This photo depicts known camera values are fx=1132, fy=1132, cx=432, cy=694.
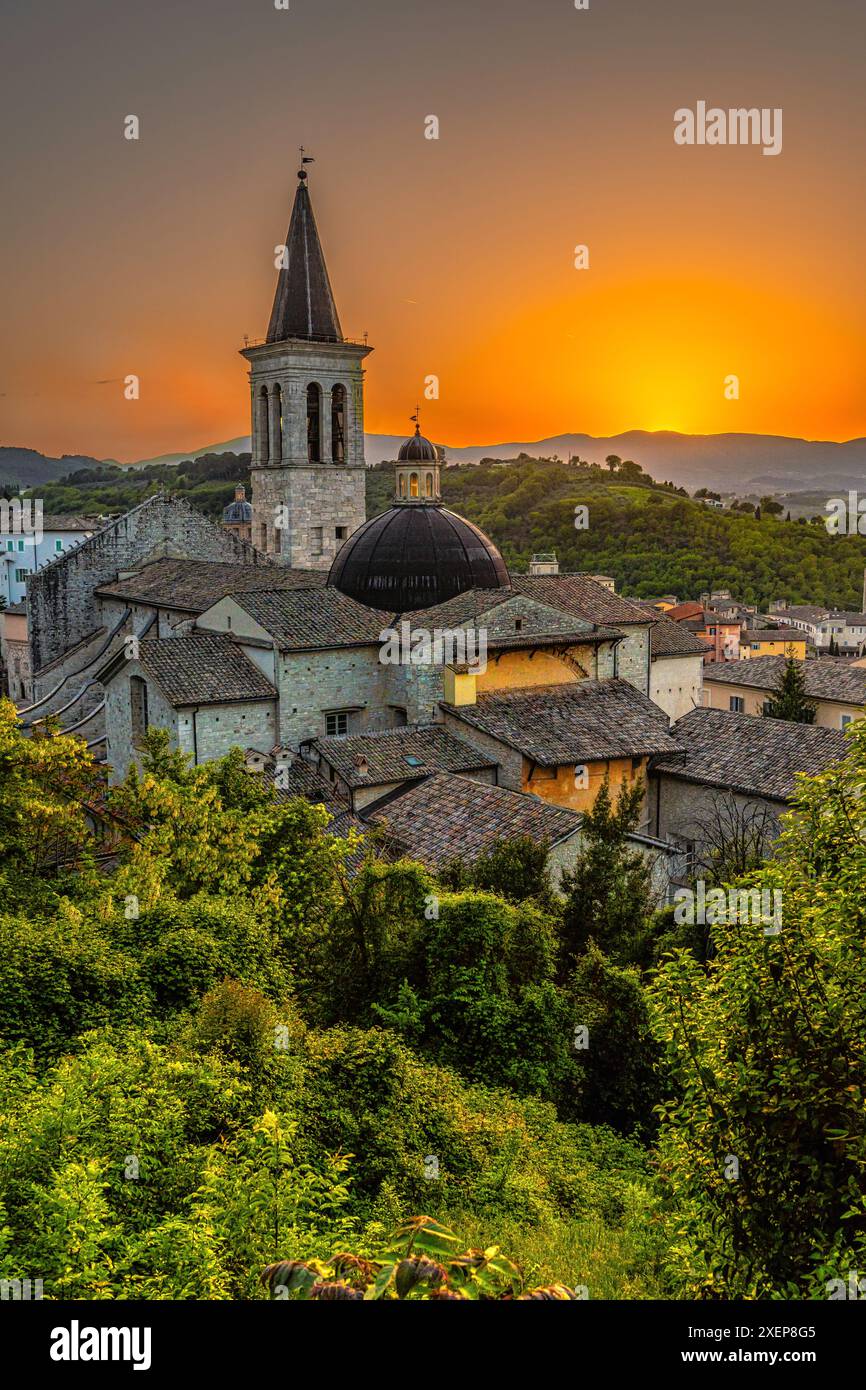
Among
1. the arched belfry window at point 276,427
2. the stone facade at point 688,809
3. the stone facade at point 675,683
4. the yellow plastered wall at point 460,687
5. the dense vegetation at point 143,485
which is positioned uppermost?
the dense vegetation at point 143,485

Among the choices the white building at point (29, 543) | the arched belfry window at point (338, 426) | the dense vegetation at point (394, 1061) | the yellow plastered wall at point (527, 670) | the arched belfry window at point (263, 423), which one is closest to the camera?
the dense vegetation at point (394, 1061)

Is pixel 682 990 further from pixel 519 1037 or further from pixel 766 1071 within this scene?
pixel 519 1037

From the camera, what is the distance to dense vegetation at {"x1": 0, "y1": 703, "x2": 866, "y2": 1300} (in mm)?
7586

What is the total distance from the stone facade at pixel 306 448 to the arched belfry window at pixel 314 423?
0.04 meters

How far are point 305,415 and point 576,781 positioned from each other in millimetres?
26486

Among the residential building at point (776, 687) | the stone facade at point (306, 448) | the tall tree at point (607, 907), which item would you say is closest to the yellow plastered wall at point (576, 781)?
the tall tree at point (607, 907)

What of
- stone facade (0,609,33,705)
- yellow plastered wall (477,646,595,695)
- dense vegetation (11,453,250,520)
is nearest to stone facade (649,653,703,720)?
yellow plastered wall (477,646,595,695)

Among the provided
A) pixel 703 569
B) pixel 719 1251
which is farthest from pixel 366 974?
pixel 703 569

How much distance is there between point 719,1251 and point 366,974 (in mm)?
9254

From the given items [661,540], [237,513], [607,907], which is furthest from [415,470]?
[661,540]

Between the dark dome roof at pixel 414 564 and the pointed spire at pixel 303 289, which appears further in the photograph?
the pointed spire at pixel 303 289

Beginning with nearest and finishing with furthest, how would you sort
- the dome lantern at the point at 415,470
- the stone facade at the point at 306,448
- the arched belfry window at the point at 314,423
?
the dome lantern at the point at 415,470, the stone facade at the point at 306,448, the arched belfry window at the point at 314,423

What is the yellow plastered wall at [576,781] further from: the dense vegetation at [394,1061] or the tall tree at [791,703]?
the tall tree at [791,703]

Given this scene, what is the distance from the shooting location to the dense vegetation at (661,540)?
107m
